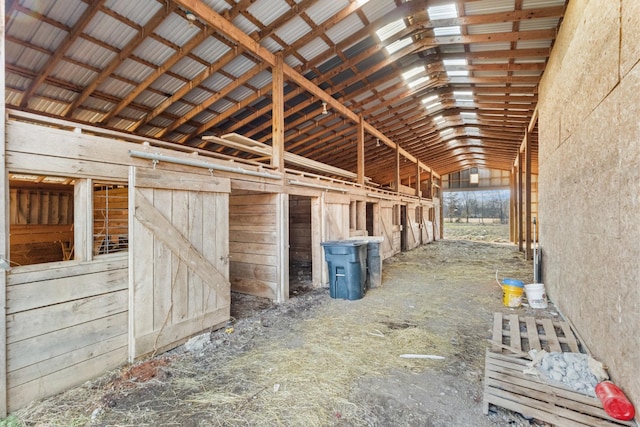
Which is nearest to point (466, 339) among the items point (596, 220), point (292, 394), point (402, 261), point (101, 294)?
point (596, 220)

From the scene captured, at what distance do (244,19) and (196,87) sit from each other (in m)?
2.07

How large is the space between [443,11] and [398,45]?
40.3 inches

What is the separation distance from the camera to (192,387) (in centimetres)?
Result: 262

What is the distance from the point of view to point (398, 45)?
5809 mm

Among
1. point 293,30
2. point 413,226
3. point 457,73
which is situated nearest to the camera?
point 293,30

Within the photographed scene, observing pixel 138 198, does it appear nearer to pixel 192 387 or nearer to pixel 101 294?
pixel 101 294

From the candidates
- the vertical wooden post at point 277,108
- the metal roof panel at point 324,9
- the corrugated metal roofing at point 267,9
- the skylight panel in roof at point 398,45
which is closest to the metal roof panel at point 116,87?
the vertical wooden post at point 277,108

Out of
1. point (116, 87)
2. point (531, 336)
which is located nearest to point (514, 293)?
point (531, 336)

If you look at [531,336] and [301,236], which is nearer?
[531,336]

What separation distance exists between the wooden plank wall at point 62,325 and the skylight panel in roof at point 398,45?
593 centimetres

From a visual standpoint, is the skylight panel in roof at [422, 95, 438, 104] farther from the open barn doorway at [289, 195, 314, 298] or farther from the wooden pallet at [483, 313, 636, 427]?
the wooden pallet at [483, 313, 636, 427]

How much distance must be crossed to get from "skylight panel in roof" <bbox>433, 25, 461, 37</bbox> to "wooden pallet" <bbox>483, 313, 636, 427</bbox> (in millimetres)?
5281

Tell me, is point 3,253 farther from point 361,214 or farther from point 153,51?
point 361,214

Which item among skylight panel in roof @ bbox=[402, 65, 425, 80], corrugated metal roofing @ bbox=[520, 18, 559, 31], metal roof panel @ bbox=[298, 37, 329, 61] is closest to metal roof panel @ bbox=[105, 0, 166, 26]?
metal roof panel @ bbox=[298, 37, 329, 61]
